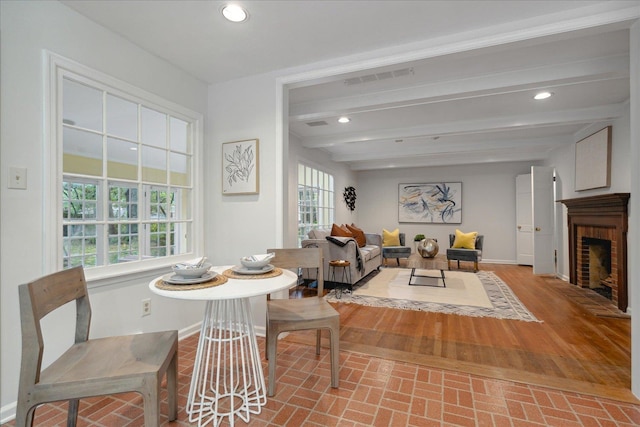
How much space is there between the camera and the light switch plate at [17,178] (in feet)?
5.55

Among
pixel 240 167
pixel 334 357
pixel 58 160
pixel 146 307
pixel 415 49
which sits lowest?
pixel 334 357

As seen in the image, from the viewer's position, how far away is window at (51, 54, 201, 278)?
207cm

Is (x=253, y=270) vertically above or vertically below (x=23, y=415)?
above

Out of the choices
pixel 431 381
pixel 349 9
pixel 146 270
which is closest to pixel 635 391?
pixel 431 381

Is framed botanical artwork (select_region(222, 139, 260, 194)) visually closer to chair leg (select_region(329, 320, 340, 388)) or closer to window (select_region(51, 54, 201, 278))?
window (select_region(51, 54, 201, 278))

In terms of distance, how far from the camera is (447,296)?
13.6 feet

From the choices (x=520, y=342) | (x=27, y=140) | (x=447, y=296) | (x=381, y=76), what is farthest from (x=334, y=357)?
(x=447, y=296)

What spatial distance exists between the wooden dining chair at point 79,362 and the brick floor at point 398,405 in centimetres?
45

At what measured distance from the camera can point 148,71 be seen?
98.3 inches

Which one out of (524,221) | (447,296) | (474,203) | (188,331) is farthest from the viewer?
(474,203)

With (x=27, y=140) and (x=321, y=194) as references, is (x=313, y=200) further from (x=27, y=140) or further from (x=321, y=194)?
(x=27, y=140)

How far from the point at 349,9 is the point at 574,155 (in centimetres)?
490

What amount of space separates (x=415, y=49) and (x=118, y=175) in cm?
250

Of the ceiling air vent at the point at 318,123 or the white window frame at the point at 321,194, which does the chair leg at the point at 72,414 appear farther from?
the ceiling air vent at the point at 318,123
